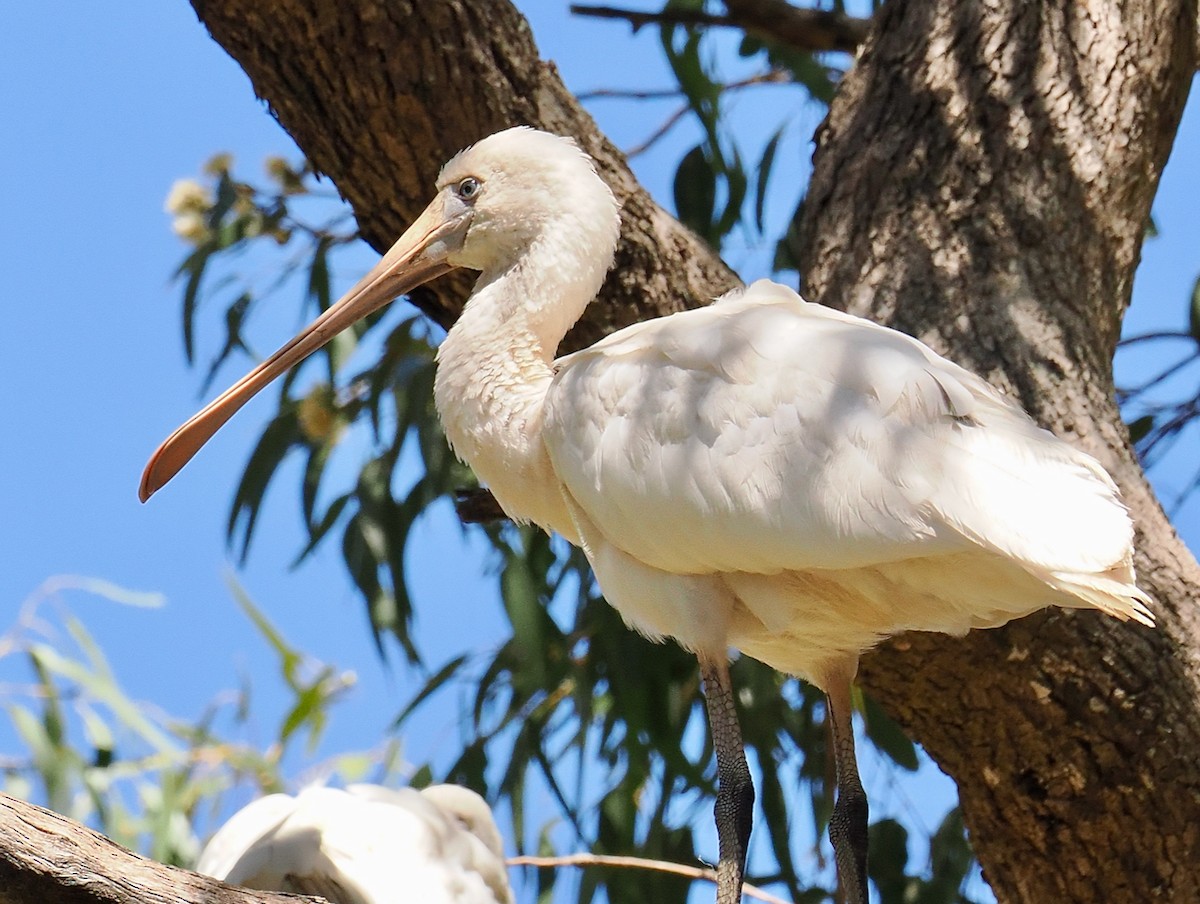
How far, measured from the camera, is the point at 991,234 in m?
3.35

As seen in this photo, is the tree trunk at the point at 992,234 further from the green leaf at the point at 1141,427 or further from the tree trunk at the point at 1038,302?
the green leaf at the point at 1141,427

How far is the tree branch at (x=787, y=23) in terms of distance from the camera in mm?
4320

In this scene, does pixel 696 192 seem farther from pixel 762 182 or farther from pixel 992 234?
pixel 992 234

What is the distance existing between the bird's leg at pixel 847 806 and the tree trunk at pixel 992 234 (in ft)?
0.47

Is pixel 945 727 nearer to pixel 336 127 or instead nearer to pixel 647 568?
pixel 647 568

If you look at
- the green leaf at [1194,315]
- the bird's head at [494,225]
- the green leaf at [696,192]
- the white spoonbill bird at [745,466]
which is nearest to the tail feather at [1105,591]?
the white spoonbill bird at [745,466]

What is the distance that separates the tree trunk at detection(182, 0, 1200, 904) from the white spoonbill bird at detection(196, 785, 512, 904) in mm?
955

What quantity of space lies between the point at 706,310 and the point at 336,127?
34.1 inches

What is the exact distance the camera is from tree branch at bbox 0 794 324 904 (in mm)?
2043

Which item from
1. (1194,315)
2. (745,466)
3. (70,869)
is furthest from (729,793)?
(1194,315)

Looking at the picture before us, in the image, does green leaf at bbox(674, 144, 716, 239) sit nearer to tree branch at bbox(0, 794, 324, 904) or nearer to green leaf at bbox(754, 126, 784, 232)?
green leaf at bbox(754, 126, 784, 232)

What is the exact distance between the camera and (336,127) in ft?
11.0

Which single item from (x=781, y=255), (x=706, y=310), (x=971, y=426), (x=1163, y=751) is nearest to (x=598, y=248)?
(x=706, y=310)

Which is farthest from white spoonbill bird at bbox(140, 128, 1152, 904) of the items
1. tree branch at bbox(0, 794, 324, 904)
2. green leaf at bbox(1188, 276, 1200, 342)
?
green leaf at bbox(1188, 276, 1200, 342)
